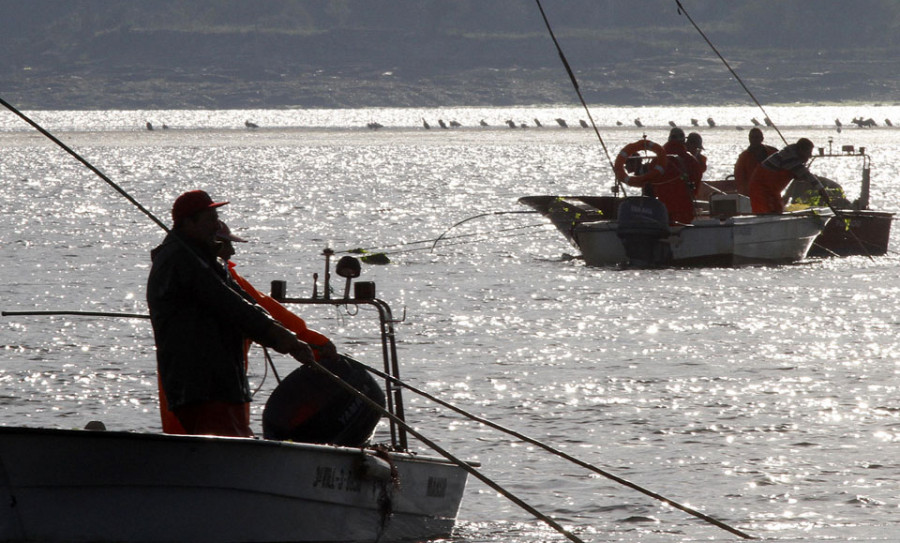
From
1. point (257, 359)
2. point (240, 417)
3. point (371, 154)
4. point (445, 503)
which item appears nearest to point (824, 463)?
point (445, 503)

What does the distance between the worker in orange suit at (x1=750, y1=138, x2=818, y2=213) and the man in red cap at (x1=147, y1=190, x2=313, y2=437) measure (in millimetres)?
16205

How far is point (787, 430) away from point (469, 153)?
103 metres

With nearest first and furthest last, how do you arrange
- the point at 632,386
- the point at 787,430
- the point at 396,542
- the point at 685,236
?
the point at 396,542
the point at 787,430
the point at 632,386
the point at 685,236

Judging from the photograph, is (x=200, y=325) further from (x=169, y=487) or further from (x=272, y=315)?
(x=272, y=315)

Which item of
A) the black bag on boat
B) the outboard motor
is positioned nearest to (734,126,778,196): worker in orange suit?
the outboard motor

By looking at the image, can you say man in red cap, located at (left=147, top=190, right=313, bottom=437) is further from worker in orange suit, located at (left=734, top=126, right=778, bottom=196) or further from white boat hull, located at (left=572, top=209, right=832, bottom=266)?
white boat hull, located at (left=572, top=209, right=832, bottom=266)

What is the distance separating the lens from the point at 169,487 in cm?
759

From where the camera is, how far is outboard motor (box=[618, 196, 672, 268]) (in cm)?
2319

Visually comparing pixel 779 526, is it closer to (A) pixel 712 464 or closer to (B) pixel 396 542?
(A) pixel 712 464

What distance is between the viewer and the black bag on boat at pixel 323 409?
888 centimetres

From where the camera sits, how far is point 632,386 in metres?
14.6

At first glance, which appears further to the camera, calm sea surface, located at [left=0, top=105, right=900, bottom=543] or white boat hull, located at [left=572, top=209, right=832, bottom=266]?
white boat hull, located at [left=572, top=209, right=832, bottom=266]

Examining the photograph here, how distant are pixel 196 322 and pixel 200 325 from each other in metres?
0.03

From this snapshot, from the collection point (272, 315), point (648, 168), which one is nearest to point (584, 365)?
point (272, 315)
